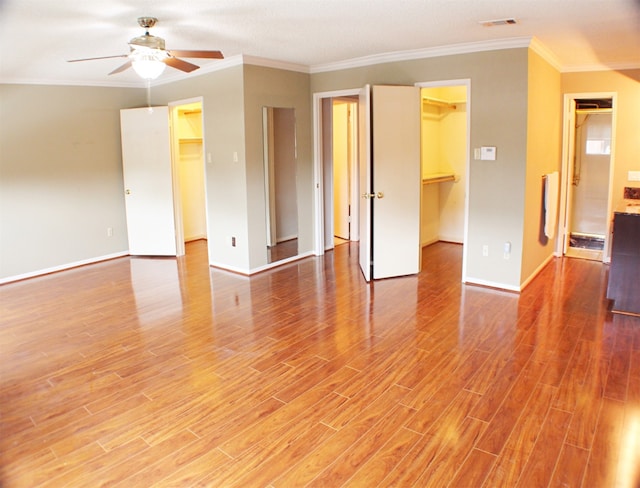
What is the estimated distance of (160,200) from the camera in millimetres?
6715

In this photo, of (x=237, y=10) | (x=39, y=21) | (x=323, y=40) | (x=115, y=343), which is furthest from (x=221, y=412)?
(x=323, y=40)

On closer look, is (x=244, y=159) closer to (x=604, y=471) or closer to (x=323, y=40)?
(x=323, y=40)

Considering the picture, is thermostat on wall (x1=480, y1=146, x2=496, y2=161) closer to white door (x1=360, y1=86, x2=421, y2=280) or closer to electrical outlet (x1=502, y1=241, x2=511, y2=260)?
white door (x1=360, y1=86, x2=421, y2=280)

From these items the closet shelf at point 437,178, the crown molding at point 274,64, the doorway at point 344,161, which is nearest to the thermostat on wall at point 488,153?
the closet shelf at point 437,178

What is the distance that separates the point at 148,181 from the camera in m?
6.70

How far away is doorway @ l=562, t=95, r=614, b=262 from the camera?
671 centimetres

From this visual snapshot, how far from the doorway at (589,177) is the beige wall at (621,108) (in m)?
0.67

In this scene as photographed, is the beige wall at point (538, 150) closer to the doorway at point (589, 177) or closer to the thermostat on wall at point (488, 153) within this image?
the thermostat on wall at point (488, 153)

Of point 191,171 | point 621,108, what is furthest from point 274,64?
point 621,108

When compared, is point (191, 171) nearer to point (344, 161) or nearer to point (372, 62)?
point (344, 161)

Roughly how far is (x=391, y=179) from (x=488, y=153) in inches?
39.7

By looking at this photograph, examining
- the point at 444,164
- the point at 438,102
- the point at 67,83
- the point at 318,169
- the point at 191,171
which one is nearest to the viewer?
the point at 67,83

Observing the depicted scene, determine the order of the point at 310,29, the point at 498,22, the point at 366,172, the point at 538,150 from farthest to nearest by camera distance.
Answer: the point at 366,172 → the point at 538,150 → the point at 310,29 → the point at 498,22

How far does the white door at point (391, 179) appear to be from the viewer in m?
5.10
